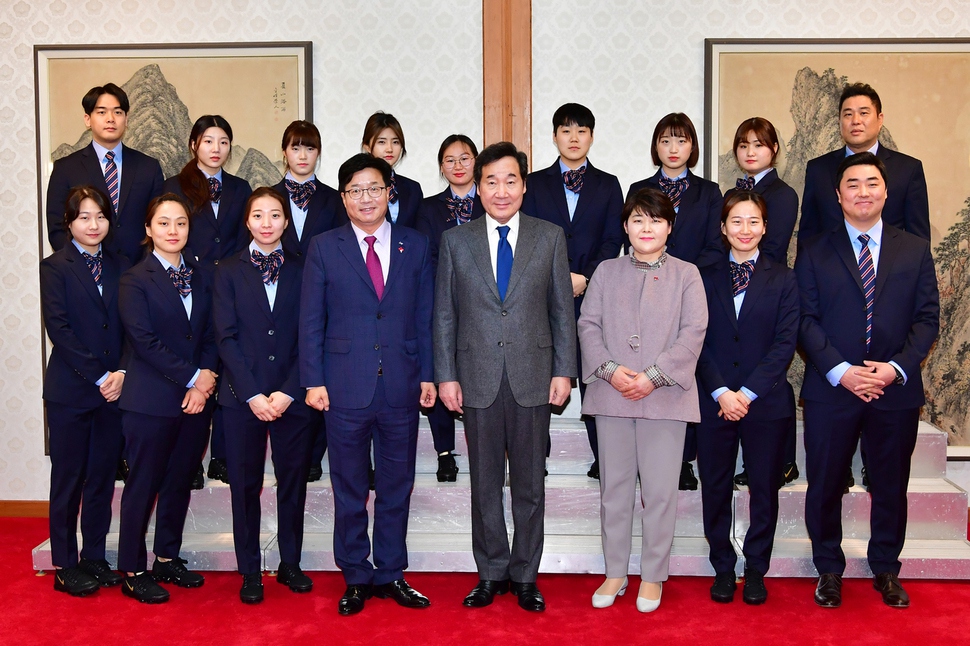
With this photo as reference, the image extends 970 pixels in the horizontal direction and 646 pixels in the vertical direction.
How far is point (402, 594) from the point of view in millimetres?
3654

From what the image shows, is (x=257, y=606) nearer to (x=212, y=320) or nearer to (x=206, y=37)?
(x=212, y=320)

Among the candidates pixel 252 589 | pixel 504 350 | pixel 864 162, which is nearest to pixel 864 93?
pixel 864 162

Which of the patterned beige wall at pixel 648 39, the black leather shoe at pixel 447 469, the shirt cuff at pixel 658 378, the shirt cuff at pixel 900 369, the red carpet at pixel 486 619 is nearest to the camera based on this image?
the red carpet at pixel 486 619

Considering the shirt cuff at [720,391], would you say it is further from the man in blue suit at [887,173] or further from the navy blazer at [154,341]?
the navy blazer at [154,341]

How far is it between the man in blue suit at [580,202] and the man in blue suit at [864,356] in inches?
35.8

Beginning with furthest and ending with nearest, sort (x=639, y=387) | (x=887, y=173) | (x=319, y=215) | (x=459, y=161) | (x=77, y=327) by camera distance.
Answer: (x=459, y=161), (x=319, y=215), (x=887, y=173), (x=77, y=327), (x=639, y=387)

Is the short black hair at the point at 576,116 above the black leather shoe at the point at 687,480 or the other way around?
above

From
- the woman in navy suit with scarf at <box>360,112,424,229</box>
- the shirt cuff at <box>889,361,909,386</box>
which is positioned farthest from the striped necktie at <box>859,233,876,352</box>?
the woman in navy suit with scarf at <box>360,112,424,229</box>

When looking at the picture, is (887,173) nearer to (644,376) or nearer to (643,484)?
(644,376)

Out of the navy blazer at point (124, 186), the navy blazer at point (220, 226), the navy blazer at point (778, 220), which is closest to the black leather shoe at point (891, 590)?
the navy blazer at point (778, 220)

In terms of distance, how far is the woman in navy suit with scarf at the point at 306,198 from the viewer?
13.8 feet

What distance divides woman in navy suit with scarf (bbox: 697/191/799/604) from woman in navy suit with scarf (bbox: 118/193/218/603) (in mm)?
2200

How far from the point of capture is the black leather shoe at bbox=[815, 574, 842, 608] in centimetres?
364

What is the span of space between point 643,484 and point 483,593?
814 millimetres
